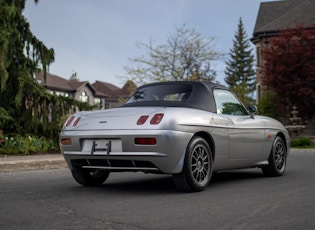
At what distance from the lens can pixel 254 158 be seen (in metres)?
7.82

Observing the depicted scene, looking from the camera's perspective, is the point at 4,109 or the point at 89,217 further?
the point at 4,109

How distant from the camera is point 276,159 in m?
8.48

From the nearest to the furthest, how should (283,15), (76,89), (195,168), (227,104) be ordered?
(195,168), (227,104), (283,15), (76,89)

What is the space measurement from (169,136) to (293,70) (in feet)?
78.6

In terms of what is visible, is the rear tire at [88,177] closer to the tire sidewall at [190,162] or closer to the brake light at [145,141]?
the brake light at [145,141]

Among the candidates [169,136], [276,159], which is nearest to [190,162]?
[169,136]

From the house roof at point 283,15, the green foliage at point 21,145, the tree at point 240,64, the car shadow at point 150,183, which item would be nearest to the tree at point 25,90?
the green foliage at point 21,145

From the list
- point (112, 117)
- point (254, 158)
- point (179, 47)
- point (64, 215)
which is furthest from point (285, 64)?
point (64, 215)

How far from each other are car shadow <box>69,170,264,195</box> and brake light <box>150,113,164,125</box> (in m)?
0.98

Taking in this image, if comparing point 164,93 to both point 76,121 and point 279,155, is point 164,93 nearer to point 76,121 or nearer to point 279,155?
point 76,121

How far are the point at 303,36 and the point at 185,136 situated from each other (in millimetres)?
24775

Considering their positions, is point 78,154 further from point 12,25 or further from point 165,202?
point 12,25

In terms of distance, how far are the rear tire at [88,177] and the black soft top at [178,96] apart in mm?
1114

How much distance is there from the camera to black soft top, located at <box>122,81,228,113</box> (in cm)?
685
